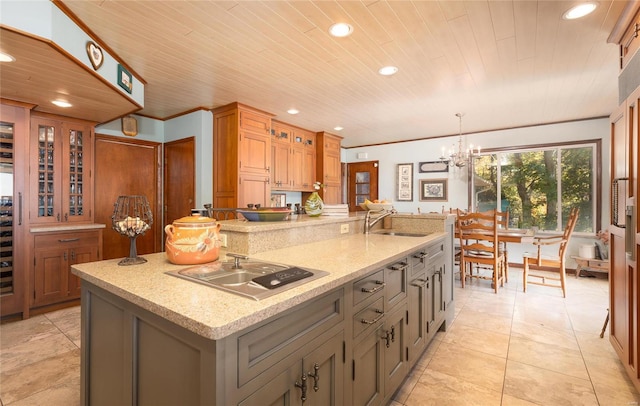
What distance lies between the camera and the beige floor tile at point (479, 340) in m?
2.43

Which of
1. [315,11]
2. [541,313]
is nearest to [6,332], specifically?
[315,11]

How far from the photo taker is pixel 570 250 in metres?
4.95

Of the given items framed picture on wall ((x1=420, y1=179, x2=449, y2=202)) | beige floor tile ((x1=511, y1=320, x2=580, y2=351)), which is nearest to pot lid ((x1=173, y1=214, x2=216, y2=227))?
beige floor tile ((x1=511, y1=320, x2=580, y2=351))

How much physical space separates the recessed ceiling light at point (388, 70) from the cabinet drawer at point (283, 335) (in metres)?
2.41

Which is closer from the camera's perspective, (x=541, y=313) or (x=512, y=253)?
(x=541, y=313)

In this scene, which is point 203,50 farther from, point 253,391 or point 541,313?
point 541,313

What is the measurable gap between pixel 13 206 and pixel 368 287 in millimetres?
3559

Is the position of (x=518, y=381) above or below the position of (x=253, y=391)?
below

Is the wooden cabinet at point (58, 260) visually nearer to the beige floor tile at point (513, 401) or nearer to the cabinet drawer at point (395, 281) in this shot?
the cabinet drawer at point (395, 281)

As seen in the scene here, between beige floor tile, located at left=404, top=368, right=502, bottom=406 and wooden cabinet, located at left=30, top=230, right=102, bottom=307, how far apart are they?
359 cm

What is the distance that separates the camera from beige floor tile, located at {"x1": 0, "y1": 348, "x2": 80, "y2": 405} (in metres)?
1.89

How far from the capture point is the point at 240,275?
52.9 inches

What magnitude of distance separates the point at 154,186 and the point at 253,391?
445 cm

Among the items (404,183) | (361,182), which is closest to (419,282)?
(404,183)
